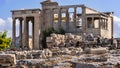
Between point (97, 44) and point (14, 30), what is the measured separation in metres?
48.2

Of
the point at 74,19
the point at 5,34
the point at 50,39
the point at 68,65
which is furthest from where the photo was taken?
the point at 74,19

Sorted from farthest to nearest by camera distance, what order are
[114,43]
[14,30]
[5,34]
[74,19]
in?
[14,30]
[74,19]
[5,34]
[114,43]

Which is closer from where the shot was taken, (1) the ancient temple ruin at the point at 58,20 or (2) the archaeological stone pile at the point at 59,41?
(2) the archaeological stone pile at the point at 59,41

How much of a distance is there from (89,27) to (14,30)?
14.7 meters

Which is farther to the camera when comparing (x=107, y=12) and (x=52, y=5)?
(x=107, y=12)

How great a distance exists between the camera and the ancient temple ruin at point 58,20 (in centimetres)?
6800

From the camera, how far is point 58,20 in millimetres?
70500

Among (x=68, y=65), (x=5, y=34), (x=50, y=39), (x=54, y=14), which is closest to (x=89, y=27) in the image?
(x=54, y=14)

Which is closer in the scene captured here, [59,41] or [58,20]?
[59,41]

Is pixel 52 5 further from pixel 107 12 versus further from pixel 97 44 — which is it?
pixel 97 44

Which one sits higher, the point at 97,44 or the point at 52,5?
the point at 52,5

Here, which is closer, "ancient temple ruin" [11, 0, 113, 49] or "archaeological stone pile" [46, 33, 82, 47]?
"archaeological stone pile" [46, 33, 82, 47]

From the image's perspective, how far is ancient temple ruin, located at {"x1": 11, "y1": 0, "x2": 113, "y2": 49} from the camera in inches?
2677

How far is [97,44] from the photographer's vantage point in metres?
26.1
